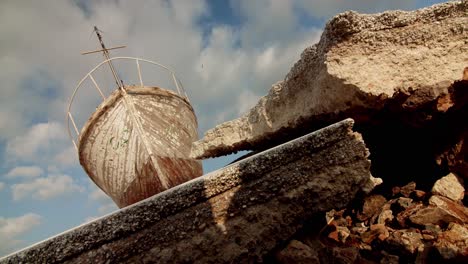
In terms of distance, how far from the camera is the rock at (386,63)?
245 centimetres

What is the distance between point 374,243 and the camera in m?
2.11

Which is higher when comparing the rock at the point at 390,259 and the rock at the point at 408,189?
the rock at the point at 408,189

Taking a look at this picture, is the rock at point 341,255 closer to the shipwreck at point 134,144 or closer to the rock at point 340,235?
the rock at point 340,235

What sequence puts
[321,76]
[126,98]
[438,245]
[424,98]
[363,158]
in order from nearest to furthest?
1. [438,245]
2. [363,158]
3. [424,98]
4. [321,76]
5. [126,98]

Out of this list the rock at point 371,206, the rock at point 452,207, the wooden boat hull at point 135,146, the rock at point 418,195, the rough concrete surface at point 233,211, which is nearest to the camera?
the rough concrete surface at point 233,211

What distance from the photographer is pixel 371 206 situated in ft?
8.29

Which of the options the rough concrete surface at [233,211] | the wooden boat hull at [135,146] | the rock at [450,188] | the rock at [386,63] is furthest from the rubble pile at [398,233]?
the wooden boat hull at [135,146]

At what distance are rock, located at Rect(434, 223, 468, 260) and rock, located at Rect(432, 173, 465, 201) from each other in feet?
1.24

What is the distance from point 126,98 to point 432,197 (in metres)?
5.07

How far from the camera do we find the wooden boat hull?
5.49 meters

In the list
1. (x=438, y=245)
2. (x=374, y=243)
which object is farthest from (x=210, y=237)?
(x=438, y=245)

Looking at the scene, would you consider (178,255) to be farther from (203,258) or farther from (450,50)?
(450,50)

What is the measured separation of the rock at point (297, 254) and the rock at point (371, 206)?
2.16 ft

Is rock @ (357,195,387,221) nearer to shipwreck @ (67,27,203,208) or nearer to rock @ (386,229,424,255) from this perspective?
rock @ (386,229,424,255)
